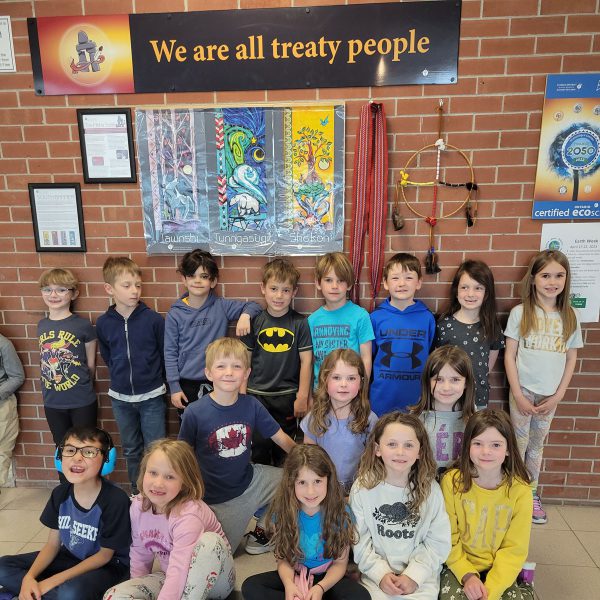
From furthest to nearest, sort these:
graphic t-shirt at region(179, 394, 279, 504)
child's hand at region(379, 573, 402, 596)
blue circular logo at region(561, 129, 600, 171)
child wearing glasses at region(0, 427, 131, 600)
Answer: blue circular logo at region(561, 129, 600, 171), graphic t-shirt at region(179, 394, 279, 504), child wearing glasses at region(0, 427, 131, 600), child's hand at region(379, 573, 402, 596)

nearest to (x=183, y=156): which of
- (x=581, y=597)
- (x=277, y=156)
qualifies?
(x=277, y=156)

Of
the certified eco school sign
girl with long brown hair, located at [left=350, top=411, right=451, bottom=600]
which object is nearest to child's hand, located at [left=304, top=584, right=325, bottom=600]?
girl with long brown hair, located at [left=350, top=411, right=451, bottom=600]

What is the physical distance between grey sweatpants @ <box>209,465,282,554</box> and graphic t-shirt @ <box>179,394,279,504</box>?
0.03 meters

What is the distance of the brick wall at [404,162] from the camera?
103 inches

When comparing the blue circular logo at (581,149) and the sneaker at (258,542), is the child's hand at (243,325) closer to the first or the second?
the sneaker at (258,542)

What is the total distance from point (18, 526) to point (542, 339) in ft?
10.4

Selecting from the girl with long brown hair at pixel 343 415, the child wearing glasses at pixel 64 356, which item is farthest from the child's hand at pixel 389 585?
the child wearing glasses at pixel 64 356

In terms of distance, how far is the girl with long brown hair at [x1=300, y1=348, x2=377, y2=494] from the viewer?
7.83ft

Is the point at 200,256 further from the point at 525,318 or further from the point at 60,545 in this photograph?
the point at 525,318

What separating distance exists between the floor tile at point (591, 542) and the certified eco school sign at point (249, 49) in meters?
2.60

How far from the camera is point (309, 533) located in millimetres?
2090

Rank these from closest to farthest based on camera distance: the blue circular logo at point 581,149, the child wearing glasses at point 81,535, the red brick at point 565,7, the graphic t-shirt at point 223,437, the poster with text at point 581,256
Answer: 1. the child wearing glasses at point 81,535
2. the graphic t-shirt at point 223,437
3. the red brick at point 565,7
4. the blue circular logo at point 581,149
5. the poster with text at point 581,256

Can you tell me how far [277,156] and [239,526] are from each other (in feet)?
6.57

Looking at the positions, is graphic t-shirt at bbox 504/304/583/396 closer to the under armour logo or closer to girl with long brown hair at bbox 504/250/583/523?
girl with long brown hair at bbox 504/250/583/523
